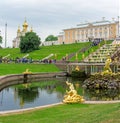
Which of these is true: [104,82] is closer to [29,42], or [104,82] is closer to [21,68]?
[21,68]

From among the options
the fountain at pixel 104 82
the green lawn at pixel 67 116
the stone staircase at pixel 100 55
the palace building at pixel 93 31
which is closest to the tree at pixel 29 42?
the palace building at pixel 93 31

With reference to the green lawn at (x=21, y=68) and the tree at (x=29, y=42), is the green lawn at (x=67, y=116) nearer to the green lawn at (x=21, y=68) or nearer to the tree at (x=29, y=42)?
the green lawn at (x=21, y=68)

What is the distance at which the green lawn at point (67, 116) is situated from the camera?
10663mm

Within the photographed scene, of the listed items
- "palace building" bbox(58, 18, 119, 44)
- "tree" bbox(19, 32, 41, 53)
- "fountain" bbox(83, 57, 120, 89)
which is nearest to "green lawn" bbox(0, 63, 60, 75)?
"fountain" bbox(83, 57, 120, 89)

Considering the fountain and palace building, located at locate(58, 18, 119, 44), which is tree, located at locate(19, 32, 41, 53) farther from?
the fountain

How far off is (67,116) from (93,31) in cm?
9451

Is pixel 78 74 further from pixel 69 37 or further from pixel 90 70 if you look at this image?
pixel 69 37

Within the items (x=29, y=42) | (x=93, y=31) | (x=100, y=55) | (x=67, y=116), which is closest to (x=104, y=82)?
(x=67, y=116)

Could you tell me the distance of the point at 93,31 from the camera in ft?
348

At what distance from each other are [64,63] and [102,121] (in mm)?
42306

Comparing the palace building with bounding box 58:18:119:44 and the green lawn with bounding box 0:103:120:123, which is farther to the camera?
the palace building with bounding box 58:18:119:44

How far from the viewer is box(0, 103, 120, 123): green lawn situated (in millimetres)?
10663

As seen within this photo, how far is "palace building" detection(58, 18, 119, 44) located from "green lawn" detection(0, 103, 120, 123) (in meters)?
79.7

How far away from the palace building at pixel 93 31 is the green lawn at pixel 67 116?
79733mm
